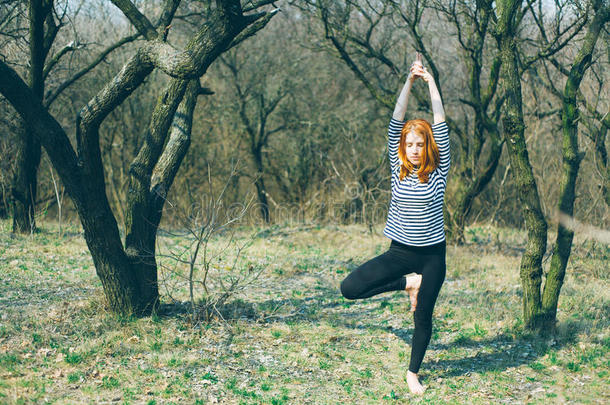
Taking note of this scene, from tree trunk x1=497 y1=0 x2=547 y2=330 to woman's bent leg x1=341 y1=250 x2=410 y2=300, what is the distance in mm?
1782

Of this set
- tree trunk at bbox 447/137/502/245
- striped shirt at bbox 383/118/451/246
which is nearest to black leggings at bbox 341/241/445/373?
striped shirt at bbox 383/118/451/246

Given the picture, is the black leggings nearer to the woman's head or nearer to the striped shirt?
the striped shirt

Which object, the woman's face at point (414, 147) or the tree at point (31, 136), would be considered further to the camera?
the tree at point (31, 136)

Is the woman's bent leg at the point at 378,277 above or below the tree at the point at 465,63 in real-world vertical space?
below

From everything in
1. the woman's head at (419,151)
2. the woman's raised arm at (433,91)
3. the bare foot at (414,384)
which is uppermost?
the woman's raised arm at (433,91)

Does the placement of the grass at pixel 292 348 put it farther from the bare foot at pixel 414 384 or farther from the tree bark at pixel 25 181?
the tree bark at pixel 25 181

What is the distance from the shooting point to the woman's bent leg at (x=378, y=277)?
14.9 feet

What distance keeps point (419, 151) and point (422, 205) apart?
15.6 inches

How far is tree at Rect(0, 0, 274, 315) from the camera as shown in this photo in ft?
15.8

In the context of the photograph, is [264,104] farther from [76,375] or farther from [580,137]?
[76,375]

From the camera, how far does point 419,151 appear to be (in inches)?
172

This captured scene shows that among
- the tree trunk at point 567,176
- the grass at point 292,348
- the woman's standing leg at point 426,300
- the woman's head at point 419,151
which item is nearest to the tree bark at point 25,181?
the grass at point 292,348

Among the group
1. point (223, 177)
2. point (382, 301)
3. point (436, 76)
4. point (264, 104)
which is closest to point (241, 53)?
point (264, 104)

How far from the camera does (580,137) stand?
10375 millimetres
